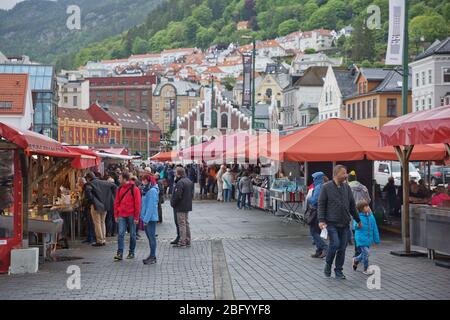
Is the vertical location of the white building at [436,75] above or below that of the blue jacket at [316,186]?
above

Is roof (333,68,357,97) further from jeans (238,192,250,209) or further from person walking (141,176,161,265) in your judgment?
person walking (141,176,161,265)

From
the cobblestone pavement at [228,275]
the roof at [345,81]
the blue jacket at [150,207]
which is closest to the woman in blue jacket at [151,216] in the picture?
the blue jacket at [150,207]

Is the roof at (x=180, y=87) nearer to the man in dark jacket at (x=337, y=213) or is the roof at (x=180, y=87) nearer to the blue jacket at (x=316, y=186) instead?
the blue jacket at (x=316, y=186)

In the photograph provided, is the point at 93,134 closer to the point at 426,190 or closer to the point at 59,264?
the point at 426,190

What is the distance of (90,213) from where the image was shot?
18.2 metres

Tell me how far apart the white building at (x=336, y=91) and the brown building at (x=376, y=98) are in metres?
Answer: 2.33

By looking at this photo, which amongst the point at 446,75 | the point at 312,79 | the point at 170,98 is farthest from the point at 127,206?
the point at 170,98

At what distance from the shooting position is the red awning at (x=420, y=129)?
12.7 metres

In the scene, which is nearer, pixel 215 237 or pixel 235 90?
pixel 215 237

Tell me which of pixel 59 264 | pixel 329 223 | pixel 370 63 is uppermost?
pixel 370 63

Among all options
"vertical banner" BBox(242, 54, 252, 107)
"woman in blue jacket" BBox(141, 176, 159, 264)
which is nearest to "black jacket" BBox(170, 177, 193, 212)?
"woman in blue jacket" BBox(141, 176, 159, 264)

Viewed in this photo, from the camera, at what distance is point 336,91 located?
79500mm
